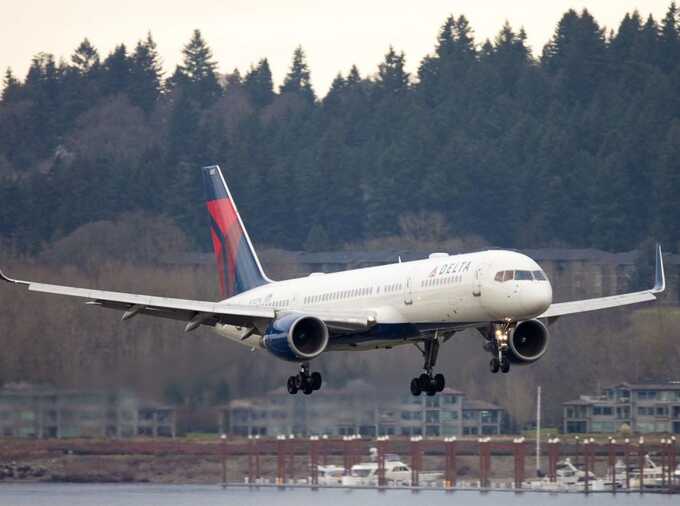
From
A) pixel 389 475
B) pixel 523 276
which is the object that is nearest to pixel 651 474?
pixel 389 475

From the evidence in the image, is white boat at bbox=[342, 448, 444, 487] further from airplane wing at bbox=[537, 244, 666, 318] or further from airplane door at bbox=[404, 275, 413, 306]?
airplane door at bbox=[404, 275, 413, 306]

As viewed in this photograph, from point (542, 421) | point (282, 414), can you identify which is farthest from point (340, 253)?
point (282, 414)

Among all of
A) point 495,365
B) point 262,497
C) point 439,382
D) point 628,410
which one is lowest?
point 262,497

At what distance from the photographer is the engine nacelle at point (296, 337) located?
5356 centimetres

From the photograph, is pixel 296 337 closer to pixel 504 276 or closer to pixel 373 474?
pixel 504 276

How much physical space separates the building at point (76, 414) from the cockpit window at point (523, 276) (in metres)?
19.0

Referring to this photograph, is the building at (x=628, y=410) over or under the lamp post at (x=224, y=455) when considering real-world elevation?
over

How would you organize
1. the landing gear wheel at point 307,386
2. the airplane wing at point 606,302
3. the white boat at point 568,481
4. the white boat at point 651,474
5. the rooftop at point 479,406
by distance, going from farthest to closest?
the white boat at point 568,481
the white boat at point 651,474
the rooftop at point 479,406
the airplane wing at point 606,302
the landing gear wheel at point 307,386

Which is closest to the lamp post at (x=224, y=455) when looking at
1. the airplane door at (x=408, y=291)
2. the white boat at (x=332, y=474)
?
the white boat at (x=332, y=474)

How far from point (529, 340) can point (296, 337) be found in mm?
6673

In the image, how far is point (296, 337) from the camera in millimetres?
54062

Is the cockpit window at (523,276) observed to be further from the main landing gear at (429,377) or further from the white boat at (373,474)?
the white boat at (373,474)

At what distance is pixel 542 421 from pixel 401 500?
84.9ft

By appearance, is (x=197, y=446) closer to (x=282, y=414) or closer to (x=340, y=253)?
(x=282, y=414)
